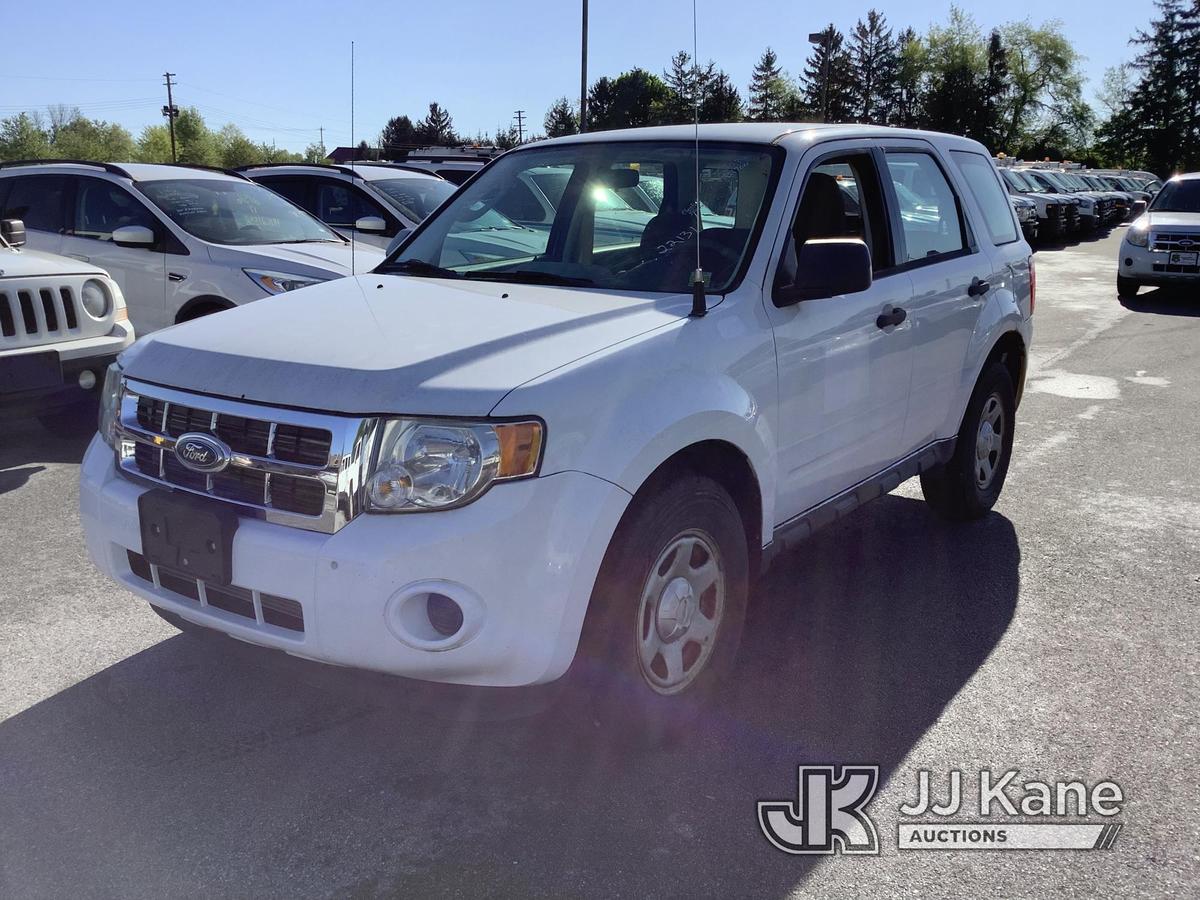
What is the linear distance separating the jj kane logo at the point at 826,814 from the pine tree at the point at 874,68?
107499mm

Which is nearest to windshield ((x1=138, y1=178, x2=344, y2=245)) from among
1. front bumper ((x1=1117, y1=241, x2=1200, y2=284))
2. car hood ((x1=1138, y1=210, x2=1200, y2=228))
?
front bumper ((x1=1117, y1=241, x2=1200, y2=284))

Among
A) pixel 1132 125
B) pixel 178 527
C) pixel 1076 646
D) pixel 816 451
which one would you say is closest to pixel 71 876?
pixel 178 527

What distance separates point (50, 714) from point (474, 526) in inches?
68.4

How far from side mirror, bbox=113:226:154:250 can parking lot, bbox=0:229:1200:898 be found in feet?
10.8

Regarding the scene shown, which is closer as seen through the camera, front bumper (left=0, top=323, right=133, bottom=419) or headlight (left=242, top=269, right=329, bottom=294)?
front bumper (left=0, top=323, right=133, bottom=419)

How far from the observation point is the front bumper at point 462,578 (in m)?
2.62

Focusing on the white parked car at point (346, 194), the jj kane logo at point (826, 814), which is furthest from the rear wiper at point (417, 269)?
the white parked car at point (346, 194)

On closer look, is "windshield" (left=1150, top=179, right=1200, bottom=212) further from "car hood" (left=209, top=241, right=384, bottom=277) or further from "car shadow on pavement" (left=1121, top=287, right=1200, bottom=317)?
"car hood" (left=209, top=241, right=384, bottom=277)

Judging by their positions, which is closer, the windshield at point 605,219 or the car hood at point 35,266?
the windshield at point 605,219

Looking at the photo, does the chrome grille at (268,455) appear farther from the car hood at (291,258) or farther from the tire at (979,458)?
the car hood at (291,258)

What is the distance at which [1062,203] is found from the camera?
27.3 metres

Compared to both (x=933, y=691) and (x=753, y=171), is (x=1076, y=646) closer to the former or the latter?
(x=933, y=691)

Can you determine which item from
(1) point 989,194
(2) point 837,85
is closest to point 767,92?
(2) point 837,85

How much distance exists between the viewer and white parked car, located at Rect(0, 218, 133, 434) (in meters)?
5.97
